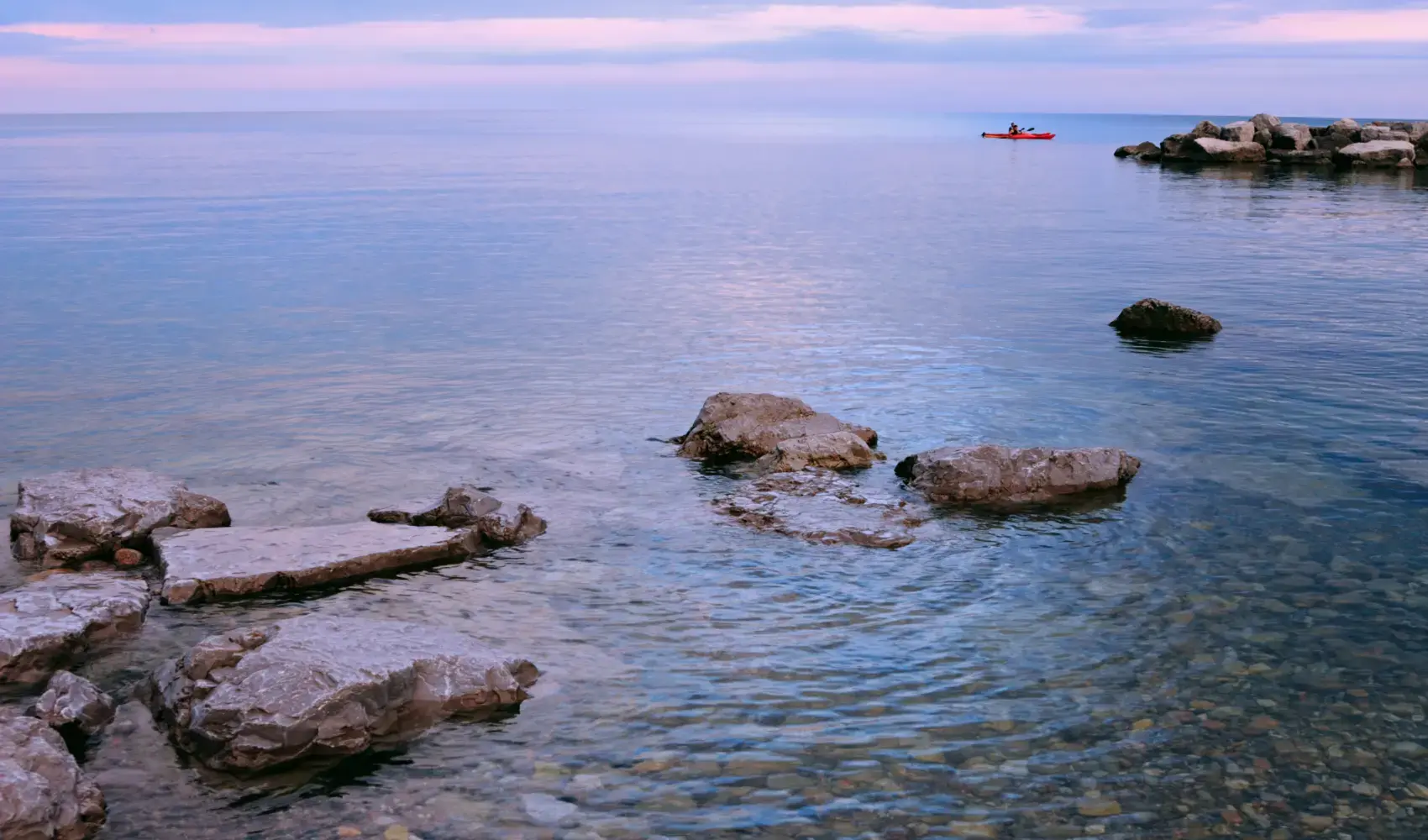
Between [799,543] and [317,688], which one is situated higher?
[317,688]

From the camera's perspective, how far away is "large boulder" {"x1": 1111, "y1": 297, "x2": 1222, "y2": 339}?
25.2m

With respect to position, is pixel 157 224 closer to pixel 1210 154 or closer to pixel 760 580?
pixel 760 580

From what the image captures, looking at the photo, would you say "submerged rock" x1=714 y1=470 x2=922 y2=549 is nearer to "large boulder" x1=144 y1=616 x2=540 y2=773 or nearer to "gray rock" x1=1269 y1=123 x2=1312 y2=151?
"large boulder" x1=144 y1=616 x2=540 y2=773

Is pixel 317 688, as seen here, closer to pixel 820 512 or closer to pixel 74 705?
pixel 74 705

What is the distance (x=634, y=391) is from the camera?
2009 centimetres

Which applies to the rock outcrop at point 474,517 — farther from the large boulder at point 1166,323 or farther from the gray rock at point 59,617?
the large boulder at point 1166,323

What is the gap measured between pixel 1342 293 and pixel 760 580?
24.8 meters

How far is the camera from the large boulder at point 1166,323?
25.2 metres

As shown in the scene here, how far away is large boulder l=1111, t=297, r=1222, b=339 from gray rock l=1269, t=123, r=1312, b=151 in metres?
72.5

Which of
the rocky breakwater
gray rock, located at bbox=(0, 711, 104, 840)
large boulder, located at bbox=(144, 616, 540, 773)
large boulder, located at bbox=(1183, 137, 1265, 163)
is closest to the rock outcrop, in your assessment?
the rocky breakwater

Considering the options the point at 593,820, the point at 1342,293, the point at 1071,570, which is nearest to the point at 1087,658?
the point at 1071,570

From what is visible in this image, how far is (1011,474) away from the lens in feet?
47.0

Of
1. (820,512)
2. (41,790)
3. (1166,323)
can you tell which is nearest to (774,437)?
(820,512)

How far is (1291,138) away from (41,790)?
9648 cm
